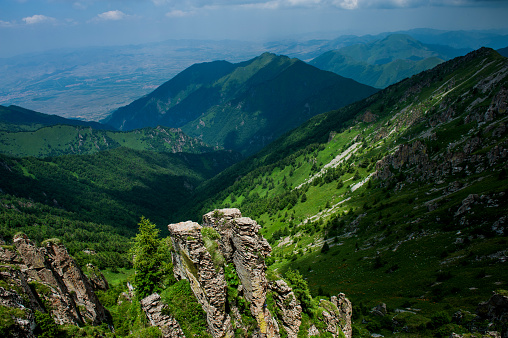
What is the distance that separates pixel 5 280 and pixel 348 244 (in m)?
72.5

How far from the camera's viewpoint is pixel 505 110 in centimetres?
8388

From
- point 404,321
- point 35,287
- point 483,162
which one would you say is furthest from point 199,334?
point 483,162

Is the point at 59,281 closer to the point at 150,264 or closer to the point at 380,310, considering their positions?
the point at 150,264

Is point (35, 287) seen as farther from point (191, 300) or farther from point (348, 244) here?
point (348, 244)

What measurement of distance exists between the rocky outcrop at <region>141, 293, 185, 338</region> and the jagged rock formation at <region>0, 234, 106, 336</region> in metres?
10.6

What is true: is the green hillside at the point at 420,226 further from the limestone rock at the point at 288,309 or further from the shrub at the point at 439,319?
the limestone rock at the point at 288,309

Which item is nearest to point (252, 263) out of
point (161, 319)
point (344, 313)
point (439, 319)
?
point (161, 319)

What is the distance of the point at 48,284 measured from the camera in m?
33.0

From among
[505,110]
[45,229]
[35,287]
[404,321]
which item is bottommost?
[45,229]

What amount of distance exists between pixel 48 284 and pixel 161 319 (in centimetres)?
2146

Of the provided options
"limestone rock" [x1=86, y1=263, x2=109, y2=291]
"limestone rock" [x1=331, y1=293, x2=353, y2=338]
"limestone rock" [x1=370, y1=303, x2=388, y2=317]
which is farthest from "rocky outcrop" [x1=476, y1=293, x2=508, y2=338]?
"limestone rock" [x1=86, y1=263, x2=109, y2=291]

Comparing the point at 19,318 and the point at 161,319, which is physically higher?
the point at 19,318

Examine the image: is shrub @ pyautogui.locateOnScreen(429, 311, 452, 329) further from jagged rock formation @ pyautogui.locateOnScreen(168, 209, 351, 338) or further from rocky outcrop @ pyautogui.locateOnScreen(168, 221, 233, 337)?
rocky outcrop @ pyautogui.locateOnScreen(168, 221, 233, 337)

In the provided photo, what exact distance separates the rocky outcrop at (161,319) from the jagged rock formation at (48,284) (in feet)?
34.8
